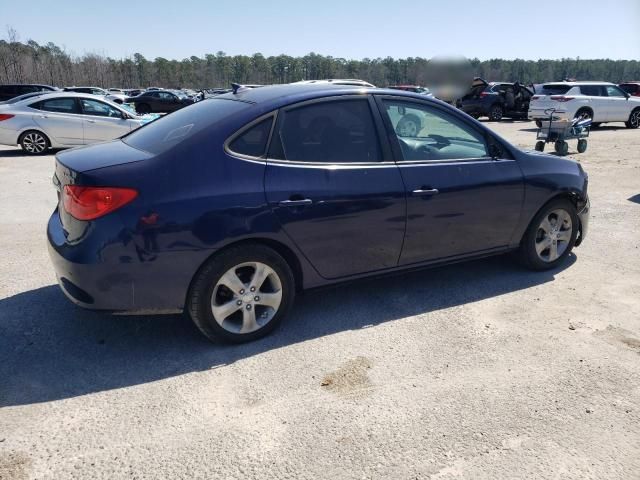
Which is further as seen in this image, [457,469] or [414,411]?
[414,411]

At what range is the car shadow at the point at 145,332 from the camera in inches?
120

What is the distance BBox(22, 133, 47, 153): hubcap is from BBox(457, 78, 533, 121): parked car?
16.9 meters

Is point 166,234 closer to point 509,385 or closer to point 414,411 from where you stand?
point 414,411

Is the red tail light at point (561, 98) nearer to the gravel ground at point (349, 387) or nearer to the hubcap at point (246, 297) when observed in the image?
the gravel ground at point (349, 387)

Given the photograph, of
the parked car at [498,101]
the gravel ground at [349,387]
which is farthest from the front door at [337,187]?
the parked car at [498,101]

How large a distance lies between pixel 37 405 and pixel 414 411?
2.08m

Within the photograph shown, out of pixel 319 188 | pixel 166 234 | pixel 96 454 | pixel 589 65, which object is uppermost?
pixel 589 65

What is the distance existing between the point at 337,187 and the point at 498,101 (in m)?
21.8

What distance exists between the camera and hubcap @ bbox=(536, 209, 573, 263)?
15.6 ft

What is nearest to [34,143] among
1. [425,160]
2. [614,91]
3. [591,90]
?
[425,160]

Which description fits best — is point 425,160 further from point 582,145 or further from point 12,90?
point 12,90

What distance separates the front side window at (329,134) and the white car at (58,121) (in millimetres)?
9982

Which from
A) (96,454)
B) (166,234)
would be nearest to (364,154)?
(166,234)

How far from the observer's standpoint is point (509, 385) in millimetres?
3051
